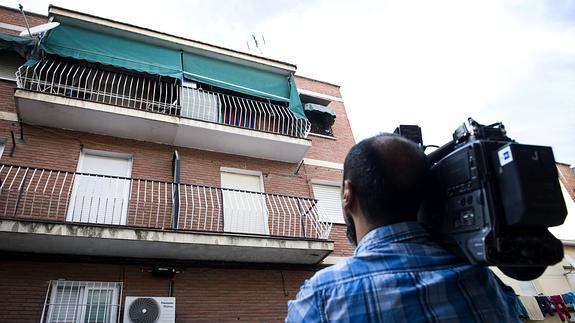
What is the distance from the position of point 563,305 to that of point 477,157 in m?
13.0

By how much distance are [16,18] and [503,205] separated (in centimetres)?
1224

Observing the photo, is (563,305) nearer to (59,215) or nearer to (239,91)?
(239,91)

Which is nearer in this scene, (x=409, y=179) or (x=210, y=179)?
(x=409, y=179)

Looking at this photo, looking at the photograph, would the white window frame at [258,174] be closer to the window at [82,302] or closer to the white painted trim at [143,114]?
the white painted trim at [143,114]

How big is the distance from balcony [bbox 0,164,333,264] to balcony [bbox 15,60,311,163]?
4.25ft

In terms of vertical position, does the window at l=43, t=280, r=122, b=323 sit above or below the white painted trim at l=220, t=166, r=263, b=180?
below

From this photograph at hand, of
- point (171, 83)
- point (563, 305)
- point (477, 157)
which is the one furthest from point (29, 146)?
point (563, 305)

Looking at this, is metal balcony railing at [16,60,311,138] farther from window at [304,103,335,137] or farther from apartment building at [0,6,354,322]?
window at [304,103,335,137]

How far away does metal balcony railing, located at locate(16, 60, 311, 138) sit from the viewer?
827cm

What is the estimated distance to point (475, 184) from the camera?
49.6 inches

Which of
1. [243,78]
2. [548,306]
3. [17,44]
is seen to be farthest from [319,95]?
[548,306]

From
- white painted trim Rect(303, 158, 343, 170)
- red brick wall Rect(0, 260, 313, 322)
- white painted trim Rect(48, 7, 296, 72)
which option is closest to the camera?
red brick wall Rect(0, 260, 313, 322)

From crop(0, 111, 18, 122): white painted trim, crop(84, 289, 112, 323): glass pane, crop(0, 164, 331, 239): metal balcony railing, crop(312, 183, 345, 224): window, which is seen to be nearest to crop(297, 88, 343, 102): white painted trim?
crop(312, 183, 345, 224): window

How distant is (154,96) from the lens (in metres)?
9.42
